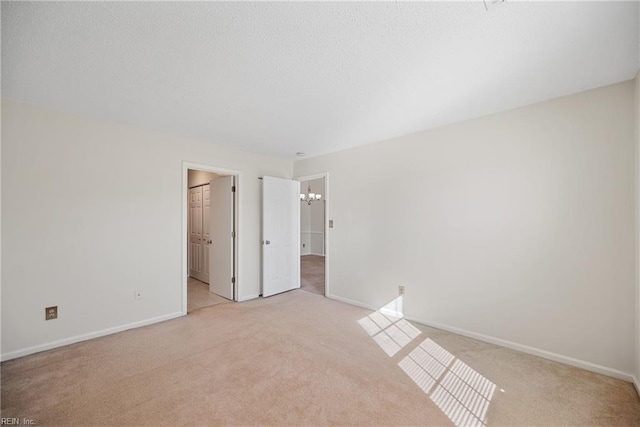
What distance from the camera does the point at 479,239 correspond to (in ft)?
9.07

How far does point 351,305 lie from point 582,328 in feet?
8.16

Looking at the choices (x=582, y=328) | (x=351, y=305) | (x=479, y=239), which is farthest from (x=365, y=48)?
(x=351, y=305)

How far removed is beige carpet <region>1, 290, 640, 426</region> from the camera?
1695mm

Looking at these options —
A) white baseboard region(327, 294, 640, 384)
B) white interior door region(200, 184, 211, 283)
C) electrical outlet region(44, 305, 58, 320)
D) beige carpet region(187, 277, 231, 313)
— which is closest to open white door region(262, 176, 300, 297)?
beige carpet region(187, 277, 231, 313)

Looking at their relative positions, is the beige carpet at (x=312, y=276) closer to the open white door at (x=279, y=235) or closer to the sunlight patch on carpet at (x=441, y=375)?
the open white door at (x=279, y=235)

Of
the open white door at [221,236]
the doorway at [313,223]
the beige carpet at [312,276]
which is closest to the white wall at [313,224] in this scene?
the doorway at [313,223]

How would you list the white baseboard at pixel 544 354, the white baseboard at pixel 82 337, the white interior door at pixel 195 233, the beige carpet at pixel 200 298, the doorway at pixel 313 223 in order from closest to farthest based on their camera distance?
the white baseboard at pixel 544 354 → the white baseboard at pixel 82 337 → the beige carpet at pixel 200 298 → the white interior door at pixel 195 233 → the doorway at pixel 313 223

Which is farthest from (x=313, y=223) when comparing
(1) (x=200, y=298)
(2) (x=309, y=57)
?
(2) (x=309, y=57)

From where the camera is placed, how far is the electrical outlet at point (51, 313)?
2527mm

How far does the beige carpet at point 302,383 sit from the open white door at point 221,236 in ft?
4.26

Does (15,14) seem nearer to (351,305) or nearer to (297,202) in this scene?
(297,202)

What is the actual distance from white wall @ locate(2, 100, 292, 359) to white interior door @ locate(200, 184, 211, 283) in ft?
4.48

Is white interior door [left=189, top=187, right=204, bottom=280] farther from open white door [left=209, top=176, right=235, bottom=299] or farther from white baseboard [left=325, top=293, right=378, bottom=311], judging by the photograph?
white baseboard [left=325, top=293, right=378, bottom=311]

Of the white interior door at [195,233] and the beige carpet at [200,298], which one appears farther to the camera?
the white interior door at [195,233]
